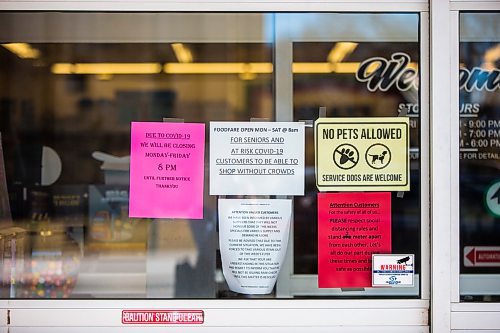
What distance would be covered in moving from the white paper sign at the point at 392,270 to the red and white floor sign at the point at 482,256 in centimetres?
33

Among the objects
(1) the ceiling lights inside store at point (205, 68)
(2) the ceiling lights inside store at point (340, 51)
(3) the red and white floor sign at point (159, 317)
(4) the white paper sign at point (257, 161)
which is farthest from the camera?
(1) the ceiling lights inside store at point (205, 68)

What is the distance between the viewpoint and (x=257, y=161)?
10.4 feet

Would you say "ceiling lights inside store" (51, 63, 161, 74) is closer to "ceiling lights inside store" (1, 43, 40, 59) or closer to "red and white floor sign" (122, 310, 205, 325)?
"ceiling lights inside store" (1, 43, 40, 59)

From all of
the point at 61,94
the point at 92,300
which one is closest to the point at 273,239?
the point at 92,300

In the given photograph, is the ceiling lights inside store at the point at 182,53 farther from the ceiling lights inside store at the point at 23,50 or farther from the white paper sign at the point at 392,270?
the white paper sign at the point at 392,270

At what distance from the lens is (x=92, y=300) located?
3.11 m

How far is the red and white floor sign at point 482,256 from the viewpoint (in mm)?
3229

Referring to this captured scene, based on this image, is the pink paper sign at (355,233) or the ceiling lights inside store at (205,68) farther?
the ceiling lights inside store at (205,68)

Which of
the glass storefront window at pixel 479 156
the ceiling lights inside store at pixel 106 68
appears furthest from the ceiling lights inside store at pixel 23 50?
the glass storefront window at pixel 479 156

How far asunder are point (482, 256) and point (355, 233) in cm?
75

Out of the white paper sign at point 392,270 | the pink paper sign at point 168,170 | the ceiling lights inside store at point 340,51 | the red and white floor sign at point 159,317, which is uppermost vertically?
the ceiling lights inside store at point 340,51

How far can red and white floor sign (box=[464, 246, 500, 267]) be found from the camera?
3229 mm

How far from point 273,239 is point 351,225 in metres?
0.40

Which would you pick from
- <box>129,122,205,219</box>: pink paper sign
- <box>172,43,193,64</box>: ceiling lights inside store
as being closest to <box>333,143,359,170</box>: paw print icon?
<box>129,122,205,219</box>: pink paper sign
